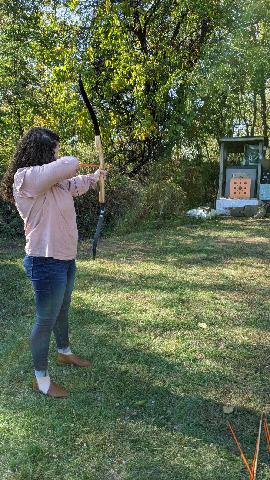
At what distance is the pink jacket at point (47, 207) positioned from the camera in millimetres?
2684

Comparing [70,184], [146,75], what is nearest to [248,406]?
[70,184]

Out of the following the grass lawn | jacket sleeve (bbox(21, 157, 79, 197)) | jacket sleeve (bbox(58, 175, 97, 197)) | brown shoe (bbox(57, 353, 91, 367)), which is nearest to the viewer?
the grass lawn

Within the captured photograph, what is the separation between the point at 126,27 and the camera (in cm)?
973

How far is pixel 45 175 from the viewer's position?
2.66 m

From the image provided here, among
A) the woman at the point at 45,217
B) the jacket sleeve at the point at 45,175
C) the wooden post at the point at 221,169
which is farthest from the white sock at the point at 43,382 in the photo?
the wooden post at the point at 221,169

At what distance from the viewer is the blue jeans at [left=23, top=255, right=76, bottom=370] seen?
2775 mm

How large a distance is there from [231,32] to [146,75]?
6.40ft

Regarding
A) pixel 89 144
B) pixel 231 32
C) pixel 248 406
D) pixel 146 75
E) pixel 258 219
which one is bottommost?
pixel 248 406

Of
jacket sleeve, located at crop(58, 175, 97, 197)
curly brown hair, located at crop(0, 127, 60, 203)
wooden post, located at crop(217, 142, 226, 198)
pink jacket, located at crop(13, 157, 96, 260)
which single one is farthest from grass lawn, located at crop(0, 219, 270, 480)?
wooden post, located at crop(217, 142, 226, 198)

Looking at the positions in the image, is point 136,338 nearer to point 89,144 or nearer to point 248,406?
point 248,406

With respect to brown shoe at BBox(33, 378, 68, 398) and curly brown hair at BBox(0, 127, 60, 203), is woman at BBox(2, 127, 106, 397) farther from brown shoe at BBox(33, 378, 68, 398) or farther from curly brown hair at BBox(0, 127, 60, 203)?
brown shoe at BBox(33, 378, 68, 398)

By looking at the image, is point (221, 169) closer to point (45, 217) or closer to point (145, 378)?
point (145, 378)

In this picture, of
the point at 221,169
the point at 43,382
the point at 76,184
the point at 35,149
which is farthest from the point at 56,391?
the point at 221,169

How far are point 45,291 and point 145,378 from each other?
3.07ft
